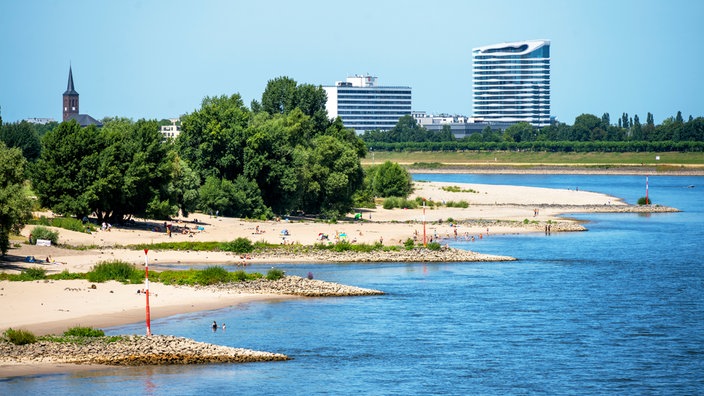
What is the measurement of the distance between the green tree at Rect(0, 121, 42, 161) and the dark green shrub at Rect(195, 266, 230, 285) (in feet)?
287

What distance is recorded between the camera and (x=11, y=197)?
203ft

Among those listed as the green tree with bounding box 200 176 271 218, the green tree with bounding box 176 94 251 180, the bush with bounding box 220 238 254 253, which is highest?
the green tree with bounding box 176 94 251 180

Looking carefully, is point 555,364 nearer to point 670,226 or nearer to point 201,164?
point 201,164

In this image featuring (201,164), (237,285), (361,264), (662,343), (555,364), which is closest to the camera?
(555,364)

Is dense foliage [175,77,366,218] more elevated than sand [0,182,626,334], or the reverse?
dense foliage [175,77,366,218]

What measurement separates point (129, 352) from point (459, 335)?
16.6m

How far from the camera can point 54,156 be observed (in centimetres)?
8806

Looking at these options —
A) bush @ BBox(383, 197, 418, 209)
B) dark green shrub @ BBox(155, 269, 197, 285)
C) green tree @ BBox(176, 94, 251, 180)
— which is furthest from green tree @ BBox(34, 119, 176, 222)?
bush @ BBox(383, 197, 418, 209)

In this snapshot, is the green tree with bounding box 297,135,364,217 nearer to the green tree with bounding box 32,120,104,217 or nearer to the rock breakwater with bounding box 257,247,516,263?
the green tree with bounding box 32,120,104,217

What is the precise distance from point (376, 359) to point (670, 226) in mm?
79312

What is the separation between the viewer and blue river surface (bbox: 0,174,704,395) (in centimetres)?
4209

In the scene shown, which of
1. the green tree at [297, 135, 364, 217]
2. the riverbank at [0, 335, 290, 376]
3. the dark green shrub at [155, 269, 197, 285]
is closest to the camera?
the riverbank at [0, 335, 290, 376]

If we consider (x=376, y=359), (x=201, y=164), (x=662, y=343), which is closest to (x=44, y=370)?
(x=376, y=359)

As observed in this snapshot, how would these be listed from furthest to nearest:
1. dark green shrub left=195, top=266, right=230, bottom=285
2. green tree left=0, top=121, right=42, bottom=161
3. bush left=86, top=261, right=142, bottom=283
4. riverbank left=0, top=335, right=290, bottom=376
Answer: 1. green tree left=0, top=121, right=42, bottom=161
2. dark green shrub left=195, top=266, right=230, bottom=285
3. bush left=86, top=261, right=142, bottom=283
4. riverbank left=0, top=335, right=290, bottom=376
